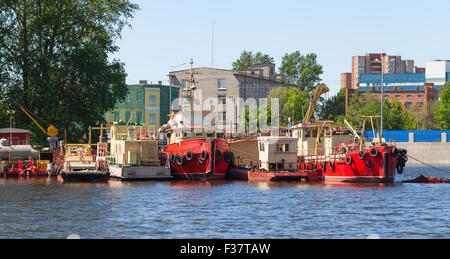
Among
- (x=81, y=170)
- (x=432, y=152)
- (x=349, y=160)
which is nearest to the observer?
(x=349, y=160)

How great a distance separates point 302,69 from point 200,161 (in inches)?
3758

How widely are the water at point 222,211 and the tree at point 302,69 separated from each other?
3827 inches

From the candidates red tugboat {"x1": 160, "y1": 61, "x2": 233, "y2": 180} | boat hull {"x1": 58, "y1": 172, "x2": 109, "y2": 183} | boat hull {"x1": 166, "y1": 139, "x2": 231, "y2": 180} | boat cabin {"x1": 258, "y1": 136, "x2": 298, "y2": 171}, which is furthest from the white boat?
boat cabin {"x1": 258, "y1": 136, "x2": 298, "y2": 171}

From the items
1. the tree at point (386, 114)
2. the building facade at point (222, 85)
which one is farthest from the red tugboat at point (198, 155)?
the tree at point (386, 114)

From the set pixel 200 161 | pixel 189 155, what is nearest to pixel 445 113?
pixel 200 161

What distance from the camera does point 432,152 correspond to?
10612 centimetres

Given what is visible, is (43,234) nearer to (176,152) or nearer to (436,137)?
(176,152)

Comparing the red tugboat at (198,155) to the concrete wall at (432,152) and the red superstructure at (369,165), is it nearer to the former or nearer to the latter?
the red superstructure at (369,165)

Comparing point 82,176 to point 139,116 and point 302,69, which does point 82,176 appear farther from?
point 302,69

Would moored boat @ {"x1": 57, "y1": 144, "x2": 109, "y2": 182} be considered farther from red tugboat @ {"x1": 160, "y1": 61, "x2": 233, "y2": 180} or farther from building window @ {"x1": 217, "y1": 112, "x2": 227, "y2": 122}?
building window @ {"x1": 217, "y1": 112, "x2": 227, "y2": 122}

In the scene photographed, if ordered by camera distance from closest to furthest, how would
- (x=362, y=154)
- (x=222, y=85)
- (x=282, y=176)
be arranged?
1. (x=362, y=154)
2. (x=282, y=176)
3. (x=222, y=85)
